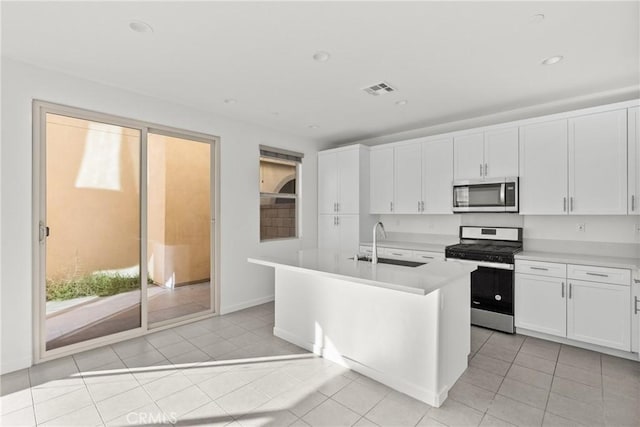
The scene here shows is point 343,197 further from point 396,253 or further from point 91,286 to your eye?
point 91,286

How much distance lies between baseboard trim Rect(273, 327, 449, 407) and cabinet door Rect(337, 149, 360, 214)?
233 centimetres

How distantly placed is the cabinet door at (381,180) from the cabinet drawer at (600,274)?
2.33 meters

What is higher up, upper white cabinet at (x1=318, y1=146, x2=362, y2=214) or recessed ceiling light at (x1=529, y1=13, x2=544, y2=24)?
recessed ceiling light at (x1=529, y1=13, x2=544, y2=24)

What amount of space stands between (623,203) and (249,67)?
12.4ft

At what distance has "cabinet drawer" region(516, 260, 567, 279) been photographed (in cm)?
317

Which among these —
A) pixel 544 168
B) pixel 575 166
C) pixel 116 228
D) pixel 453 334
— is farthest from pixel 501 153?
pixel 116 228

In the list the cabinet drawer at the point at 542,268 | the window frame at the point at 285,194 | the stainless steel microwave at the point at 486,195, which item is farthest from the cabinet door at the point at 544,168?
the window frame at the point at 285,194

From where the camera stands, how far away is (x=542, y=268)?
3279 mm

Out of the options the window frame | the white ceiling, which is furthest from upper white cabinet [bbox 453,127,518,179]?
the window frame

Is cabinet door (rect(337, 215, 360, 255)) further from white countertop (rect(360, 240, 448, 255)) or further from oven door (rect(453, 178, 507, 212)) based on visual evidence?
oven door (rect(453, 178, 507, 212))

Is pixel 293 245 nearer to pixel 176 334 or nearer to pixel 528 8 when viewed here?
pixel 176 334

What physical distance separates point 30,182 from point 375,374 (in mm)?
3322

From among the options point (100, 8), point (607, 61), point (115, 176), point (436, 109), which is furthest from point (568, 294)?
point (115, 176)

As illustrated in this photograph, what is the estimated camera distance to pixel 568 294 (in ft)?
10.3
